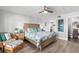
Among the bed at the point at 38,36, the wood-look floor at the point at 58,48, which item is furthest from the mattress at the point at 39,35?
the wood-look floor at the point at 58,48

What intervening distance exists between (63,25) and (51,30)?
0.31 metres

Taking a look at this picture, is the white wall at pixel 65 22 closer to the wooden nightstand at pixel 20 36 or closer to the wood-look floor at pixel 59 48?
the wood-look floor at pixel 59 48

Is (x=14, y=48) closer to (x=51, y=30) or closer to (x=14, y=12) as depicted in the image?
(x=14, y=12)

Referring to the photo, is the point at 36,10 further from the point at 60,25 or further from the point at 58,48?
the point at 58,48

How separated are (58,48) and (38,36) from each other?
56cm

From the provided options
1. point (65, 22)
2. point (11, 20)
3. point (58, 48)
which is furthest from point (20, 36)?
point (65, 22)

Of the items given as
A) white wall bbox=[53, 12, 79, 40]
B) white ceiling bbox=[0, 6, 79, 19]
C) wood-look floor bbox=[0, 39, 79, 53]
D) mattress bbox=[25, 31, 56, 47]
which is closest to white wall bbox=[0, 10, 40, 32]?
white ceiling bbox=[0, 6, 79, 19]

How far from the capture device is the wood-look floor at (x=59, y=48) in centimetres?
205

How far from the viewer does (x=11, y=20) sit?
202cm

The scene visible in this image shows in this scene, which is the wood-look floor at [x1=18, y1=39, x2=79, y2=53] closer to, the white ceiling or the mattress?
the mattress

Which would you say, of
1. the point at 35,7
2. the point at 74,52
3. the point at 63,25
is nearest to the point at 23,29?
the point at 35,7

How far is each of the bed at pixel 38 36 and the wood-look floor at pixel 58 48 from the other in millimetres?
100
